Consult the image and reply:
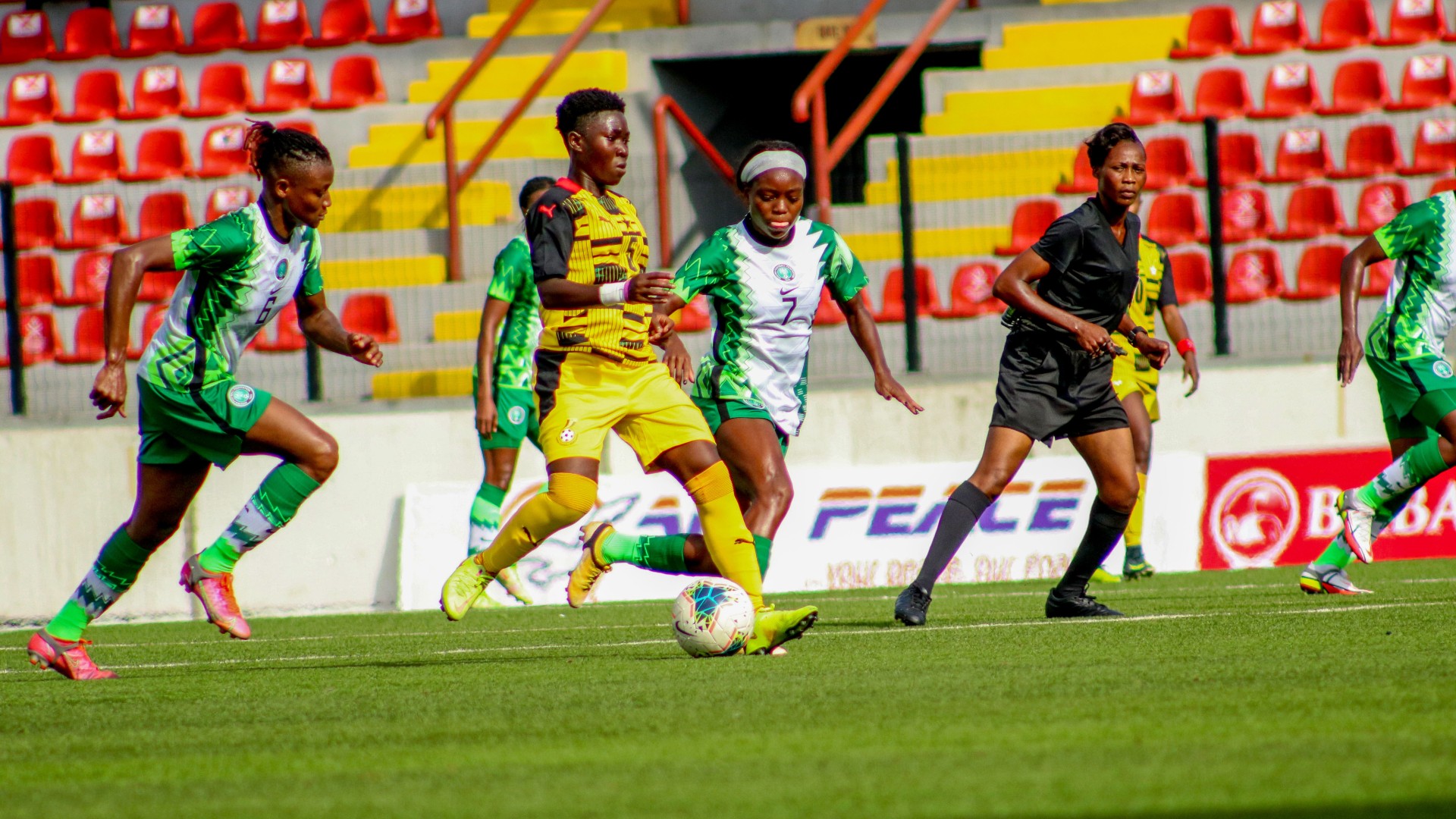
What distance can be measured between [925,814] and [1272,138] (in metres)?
14.9

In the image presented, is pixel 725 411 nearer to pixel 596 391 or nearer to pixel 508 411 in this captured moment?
pixel 596 391

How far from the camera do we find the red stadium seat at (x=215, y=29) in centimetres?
2147

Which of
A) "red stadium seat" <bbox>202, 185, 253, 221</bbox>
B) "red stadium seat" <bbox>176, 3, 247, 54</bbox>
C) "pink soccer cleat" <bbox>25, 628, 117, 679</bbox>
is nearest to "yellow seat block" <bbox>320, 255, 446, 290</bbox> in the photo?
"red stadium seat" <bbox>202, 185, 253, 221</bbox>

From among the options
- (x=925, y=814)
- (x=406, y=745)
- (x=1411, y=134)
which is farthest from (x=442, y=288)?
(x=925, y=814)

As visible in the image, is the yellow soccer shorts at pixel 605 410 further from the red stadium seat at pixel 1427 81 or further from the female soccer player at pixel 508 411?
the red stadium seat at pixel 1427 81

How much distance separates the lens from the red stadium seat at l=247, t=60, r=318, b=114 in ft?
67.3

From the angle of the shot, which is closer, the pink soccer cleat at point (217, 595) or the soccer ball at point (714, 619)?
the soccer ball at point (714, 619)

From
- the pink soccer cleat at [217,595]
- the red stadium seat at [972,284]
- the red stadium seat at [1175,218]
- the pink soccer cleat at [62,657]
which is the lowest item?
the pink soccer cleat at [62,657]

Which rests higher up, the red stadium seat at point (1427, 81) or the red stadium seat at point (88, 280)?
the red stadium seat at point (1427, 81)

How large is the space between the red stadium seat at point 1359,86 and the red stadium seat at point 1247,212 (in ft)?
5.75

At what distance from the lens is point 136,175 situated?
63.6ft

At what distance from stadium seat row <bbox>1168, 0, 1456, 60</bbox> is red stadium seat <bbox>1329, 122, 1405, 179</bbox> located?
5.80 feet

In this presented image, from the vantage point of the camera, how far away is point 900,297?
15594 millimetres

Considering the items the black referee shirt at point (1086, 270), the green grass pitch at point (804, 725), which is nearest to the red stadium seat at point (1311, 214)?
the green grass pitch at point (804, 725)
